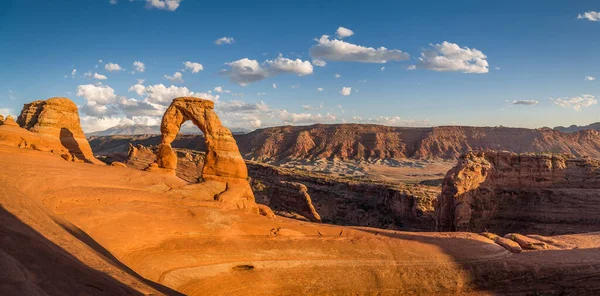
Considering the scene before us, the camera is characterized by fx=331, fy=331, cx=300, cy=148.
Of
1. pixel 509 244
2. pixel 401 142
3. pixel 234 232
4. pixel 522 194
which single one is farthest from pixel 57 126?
pixel 401 142

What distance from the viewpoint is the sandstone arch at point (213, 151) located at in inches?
810

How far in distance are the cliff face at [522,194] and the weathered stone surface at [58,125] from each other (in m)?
30.1

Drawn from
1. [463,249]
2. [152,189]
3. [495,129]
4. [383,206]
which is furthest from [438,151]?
[152,189]

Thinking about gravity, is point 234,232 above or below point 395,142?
below

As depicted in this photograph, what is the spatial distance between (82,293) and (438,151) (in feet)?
421

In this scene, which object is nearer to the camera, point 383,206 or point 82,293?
point 82,293

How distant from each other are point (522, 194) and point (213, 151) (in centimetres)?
2722

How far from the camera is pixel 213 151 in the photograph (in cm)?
2117

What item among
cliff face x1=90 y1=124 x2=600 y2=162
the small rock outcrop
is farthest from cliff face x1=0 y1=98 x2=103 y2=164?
cliff face x1=90 y1=124 x2=600 y2=162

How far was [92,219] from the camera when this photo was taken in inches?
511

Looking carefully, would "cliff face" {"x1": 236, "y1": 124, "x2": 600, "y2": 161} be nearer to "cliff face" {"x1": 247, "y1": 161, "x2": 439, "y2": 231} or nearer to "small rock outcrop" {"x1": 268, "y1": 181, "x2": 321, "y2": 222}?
"cliff face" {"x1": 247, "y1": 161, "x2": 439, "y2": 231}

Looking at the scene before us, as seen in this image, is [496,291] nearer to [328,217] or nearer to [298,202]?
[298,202]

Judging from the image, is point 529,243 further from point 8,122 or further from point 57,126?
point 57,126

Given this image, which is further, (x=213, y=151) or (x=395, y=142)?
(x=395, y=142)
